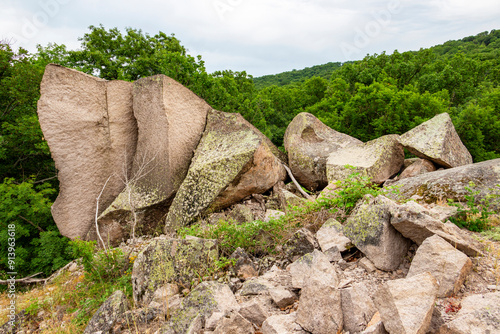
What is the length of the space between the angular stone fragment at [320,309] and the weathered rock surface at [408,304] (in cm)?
40

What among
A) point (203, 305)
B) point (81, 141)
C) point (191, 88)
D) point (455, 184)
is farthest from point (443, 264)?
point (191, 88)

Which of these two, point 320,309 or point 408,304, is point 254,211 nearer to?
point 320,309

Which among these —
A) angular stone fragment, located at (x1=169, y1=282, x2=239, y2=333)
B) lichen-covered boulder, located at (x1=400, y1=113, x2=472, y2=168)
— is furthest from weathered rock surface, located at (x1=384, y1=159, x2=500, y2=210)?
angular stone fragment, located at (x1=169, y1=282, x2=239, y2=333)

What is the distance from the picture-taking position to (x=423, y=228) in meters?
3.23

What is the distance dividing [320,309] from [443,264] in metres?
1.24

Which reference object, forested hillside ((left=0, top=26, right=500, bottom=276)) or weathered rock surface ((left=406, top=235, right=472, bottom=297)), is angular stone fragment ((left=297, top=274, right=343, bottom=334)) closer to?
weathered rock surface ((left=406, top=235, right=472, bottom=297))

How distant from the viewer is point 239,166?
22.2ft

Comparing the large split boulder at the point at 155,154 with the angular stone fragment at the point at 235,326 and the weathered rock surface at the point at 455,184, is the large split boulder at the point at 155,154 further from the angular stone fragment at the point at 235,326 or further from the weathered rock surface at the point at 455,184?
the weathered rock surface at the point at 455,184

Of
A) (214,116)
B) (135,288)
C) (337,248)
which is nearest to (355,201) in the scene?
(337,248)

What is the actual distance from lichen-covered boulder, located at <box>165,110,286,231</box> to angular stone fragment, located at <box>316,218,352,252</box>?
9.72 ft

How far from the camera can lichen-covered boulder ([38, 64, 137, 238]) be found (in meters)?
7.41

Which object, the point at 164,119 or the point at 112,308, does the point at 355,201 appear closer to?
the point at 112,308

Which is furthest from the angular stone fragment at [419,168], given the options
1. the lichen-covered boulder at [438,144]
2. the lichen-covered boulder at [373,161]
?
the lichen-covered boulder at [373,161]

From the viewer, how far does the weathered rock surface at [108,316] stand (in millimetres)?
3654
